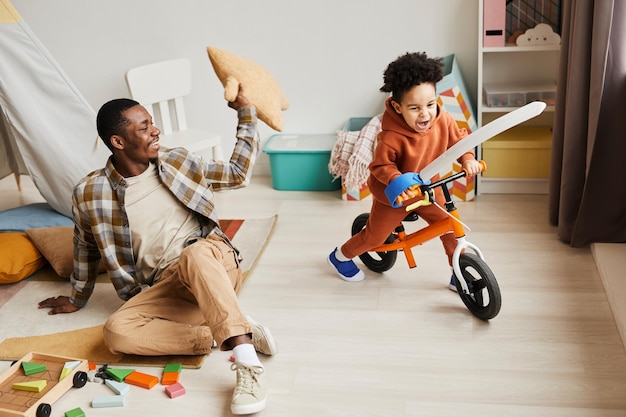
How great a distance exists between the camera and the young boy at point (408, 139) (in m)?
2.12

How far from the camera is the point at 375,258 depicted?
267cm

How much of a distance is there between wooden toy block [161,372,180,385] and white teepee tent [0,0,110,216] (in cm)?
124

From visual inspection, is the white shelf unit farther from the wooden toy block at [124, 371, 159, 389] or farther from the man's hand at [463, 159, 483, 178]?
the wooden toy block at [124, 371, 159, 389]

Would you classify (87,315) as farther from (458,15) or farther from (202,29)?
(458,15)

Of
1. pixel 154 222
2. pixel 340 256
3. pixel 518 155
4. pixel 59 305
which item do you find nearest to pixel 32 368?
pixel 59 305

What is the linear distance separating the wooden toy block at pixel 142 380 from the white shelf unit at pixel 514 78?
5.88ft

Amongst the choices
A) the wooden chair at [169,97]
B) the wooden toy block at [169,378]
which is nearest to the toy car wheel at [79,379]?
the wooden toy block at [169,378]

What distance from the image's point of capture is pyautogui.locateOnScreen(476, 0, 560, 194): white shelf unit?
3227 mm

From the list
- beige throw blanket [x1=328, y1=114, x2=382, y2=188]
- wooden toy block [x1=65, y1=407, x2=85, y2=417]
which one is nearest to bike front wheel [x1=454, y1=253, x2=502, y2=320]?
beige throw blanket [x1=328, y1=114, x2=382, y2=188]

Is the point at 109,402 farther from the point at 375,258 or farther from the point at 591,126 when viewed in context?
the point at 591,126

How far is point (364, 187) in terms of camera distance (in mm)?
3262

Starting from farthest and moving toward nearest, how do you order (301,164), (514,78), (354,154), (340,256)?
(301,164) → (514,78) → (354,154) → (340,256)

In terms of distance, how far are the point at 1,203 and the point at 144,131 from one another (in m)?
1.77

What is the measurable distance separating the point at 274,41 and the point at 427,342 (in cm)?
188
